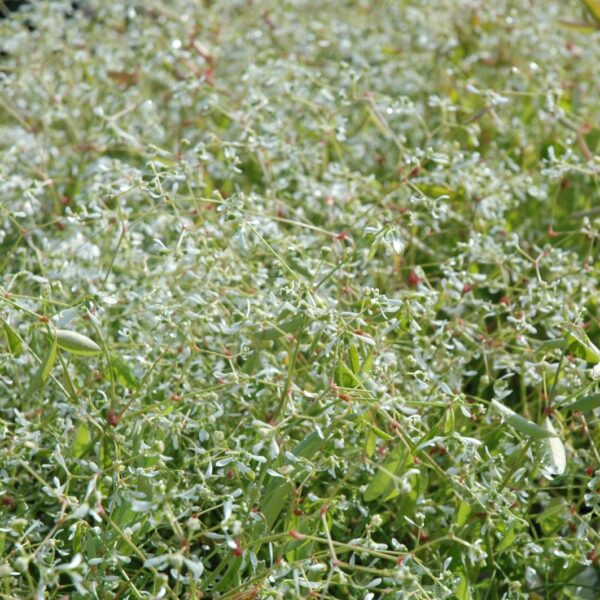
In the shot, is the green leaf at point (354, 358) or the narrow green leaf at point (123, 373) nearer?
the green leaf at point (354, 358)

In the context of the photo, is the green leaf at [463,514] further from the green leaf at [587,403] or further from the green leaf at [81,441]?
the green leaf at [81,441]

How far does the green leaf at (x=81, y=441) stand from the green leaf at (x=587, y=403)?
629mm

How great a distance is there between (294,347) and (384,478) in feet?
0.65

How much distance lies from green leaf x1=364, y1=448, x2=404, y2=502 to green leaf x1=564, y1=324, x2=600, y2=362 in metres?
0.24

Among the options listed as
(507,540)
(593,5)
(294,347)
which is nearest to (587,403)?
(507,540)

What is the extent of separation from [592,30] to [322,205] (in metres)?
0.82

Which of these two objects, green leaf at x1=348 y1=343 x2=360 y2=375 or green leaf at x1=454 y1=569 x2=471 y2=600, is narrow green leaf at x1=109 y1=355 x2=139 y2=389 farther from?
green leaf at x1=454 y1=569 x2=471 y2=600

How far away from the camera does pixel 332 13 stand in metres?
2.65

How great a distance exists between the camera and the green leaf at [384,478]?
111 centimetres

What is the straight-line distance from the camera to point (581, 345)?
3.62 feet

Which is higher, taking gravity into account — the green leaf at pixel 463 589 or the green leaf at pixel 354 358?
the green leaf at pixel 354 358

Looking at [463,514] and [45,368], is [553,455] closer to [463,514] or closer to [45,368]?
[463,514]

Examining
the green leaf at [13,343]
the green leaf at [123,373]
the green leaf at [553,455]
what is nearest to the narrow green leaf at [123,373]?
the green leaf at [123,373]

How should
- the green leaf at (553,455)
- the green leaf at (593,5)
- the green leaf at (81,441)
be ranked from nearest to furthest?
1. the green leaf at (553,455)
2. the green leaf at (81,441)
3. the green leaf at (593,5)
